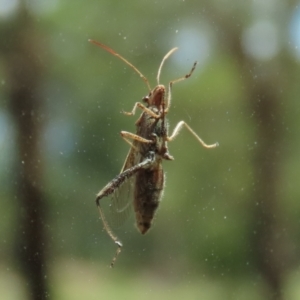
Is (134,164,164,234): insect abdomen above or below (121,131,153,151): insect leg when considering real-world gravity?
below

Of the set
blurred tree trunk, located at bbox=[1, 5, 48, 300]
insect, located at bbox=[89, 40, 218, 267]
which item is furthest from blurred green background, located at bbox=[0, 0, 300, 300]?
insect, located at bbox=[89, 40, 218, 267]

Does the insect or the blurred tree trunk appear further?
the blurred tree trunk

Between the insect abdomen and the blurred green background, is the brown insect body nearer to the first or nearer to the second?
the insect abdomen

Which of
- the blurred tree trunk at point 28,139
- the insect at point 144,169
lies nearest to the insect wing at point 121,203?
the insect at point 144,169

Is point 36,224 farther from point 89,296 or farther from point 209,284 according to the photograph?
point 209,284

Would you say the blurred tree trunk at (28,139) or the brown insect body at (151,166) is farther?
the blurred tree trunk at (28,139)

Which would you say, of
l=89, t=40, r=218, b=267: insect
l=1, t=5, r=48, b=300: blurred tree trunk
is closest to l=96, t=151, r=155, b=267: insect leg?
l=89, t=40, r=218, b=267: insect

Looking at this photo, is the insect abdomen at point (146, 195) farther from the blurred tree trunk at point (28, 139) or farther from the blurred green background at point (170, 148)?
the blurred tree trunk at point (28, 139)
